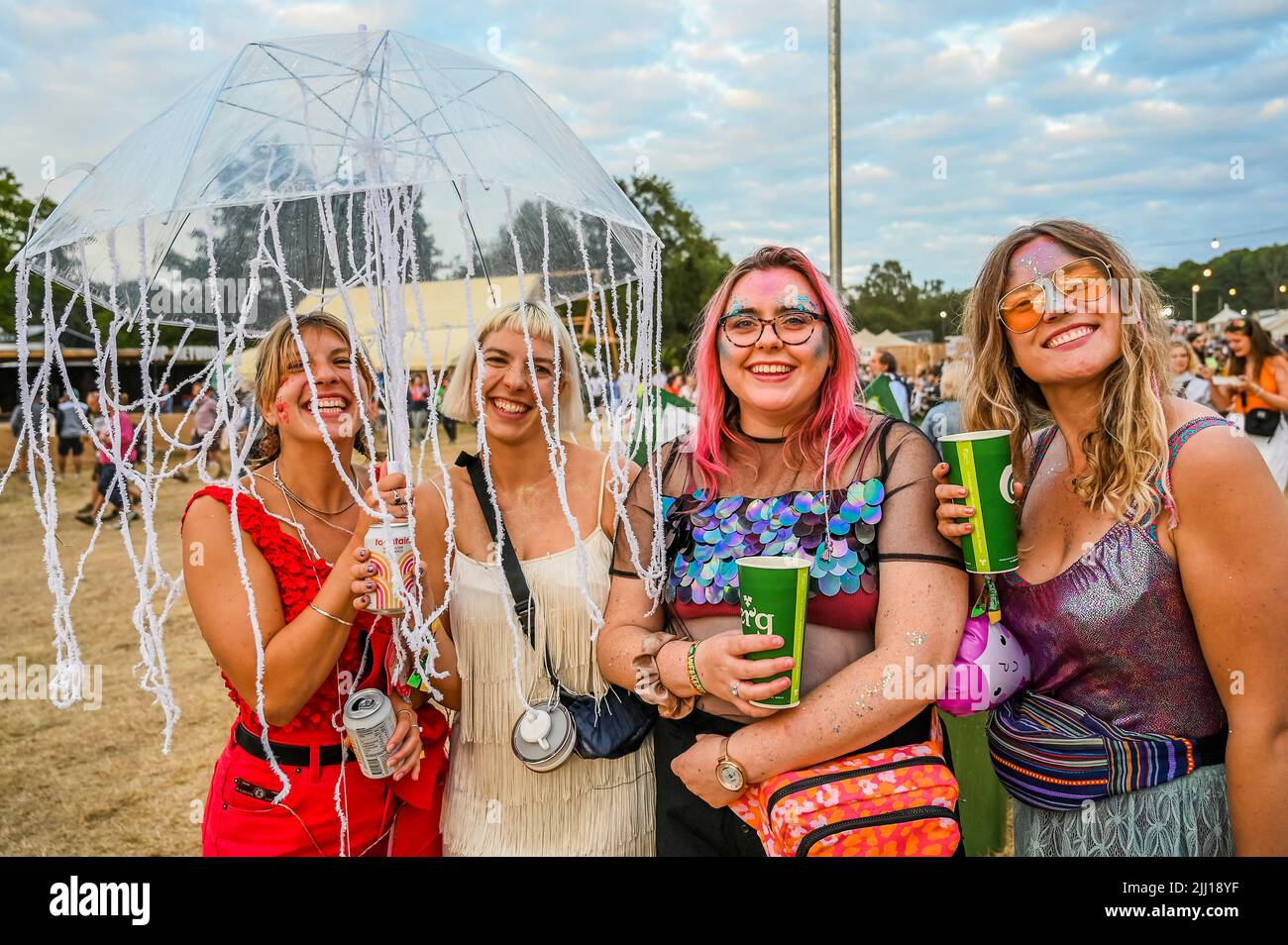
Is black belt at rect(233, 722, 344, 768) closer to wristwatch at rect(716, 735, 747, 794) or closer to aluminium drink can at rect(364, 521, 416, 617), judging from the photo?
aluminium drink can at rect(364, 521, 416, 617)

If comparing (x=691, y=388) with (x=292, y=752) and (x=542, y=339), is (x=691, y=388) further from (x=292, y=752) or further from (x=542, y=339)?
(x=292, y=752)

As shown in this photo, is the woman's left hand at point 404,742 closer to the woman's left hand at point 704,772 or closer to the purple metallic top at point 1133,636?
the woman's left hand at point 704,772

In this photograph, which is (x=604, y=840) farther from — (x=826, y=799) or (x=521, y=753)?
(x=826, y=799)

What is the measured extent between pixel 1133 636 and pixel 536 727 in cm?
129

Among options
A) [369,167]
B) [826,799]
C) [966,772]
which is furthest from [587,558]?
[966,772]

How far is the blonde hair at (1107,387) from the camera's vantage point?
4.99 ft

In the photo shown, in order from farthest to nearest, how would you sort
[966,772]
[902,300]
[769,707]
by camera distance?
[902,300] < [966,772] < [769,707]

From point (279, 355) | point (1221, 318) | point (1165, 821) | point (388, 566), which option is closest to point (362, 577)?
point (388, 566)

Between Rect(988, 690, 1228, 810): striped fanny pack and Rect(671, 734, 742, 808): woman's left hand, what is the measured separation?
58 cm

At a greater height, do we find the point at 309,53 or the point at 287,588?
the point at 309,53

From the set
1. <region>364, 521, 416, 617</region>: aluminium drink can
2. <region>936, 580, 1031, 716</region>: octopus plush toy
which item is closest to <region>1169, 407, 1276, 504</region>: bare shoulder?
<region>936, 580, 1031, 716</region>: octopus plush toy

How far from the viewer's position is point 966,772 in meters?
3.18

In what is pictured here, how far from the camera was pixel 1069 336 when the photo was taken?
5.27 feet

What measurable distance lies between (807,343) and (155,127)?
1.49m
